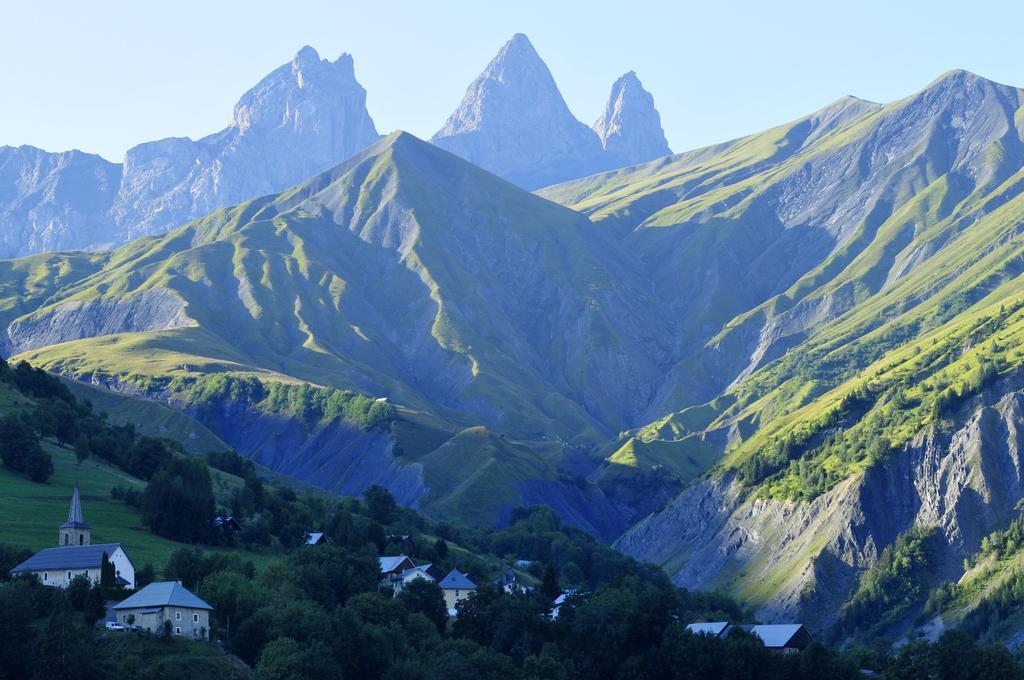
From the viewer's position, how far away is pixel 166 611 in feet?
373

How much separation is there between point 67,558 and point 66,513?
31120 millimetres

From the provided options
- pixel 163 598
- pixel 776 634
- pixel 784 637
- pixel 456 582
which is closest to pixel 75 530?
pixel 163 598

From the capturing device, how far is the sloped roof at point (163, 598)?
114m

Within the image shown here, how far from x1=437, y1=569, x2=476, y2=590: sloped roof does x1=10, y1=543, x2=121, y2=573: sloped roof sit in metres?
43.6

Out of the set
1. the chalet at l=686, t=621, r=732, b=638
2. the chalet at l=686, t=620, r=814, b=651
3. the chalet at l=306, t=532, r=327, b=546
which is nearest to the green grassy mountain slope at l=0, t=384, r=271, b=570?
the chalet at l=306, t=532, r=327, b=546

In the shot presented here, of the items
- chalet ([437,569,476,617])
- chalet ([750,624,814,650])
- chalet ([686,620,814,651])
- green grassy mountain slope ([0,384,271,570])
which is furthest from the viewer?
chalet ([437,569,476,617])

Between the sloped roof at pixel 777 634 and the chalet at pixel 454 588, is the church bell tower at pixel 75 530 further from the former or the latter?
the sloped roof at pixel 777 634

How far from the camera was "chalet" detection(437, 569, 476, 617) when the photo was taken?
527ft

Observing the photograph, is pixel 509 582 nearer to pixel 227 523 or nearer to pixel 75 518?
pixel 227 523

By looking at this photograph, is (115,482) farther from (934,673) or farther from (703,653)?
(934,673)

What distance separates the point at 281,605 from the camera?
125 m

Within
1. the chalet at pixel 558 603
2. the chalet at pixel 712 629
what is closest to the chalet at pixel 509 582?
the chalet at pixel 558 603

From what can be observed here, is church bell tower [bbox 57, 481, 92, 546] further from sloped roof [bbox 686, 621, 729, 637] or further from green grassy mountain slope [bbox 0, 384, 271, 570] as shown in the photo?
sloped roof [bbox 686, 621, 729, 637]

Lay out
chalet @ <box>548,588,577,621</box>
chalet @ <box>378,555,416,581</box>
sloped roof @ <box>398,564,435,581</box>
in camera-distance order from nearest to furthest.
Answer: chalet @ <box>548,588,577,621</box> < sloped roof @ <box>398,564,435,581</box> < chalet @ <box>378,555,416,581</box>
